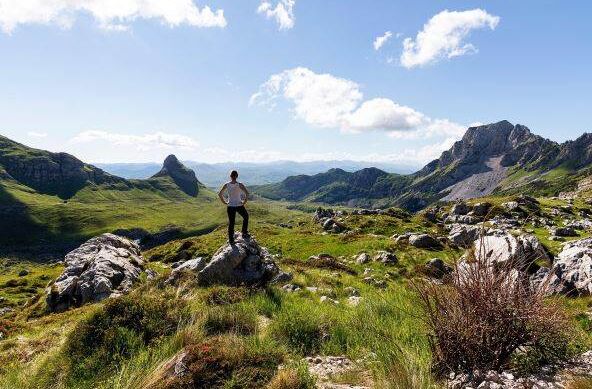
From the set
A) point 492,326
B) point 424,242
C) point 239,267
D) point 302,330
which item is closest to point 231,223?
point 239,267

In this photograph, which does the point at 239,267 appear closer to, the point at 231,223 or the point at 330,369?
the point at 231,223

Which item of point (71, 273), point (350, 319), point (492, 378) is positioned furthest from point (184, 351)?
point (71, 273)

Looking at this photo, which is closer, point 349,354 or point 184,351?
point 184,351

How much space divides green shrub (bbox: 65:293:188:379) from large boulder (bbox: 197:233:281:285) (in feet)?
19.3

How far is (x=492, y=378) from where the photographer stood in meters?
6.51

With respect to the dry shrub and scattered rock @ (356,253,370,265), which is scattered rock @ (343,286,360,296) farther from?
scattered rock @ (356,253,370,265)

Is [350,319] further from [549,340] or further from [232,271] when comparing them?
[232,271]

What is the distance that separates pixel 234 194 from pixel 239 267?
158 inches

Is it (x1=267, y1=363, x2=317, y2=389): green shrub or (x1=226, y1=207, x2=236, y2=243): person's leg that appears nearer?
(x1=267, y1=363, x2=317, y2=389): green shrub

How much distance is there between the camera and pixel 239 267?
1933 cm

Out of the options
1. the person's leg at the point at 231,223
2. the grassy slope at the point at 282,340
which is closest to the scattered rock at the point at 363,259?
the person's leg at the point at 231,223

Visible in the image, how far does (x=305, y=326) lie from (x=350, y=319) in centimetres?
128

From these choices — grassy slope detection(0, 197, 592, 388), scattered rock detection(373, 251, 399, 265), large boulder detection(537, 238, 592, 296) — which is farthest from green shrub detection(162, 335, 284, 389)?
scattered rock detection(373, 251, 399, 265)

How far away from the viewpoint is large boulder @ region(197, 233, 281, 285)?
1789 cm
